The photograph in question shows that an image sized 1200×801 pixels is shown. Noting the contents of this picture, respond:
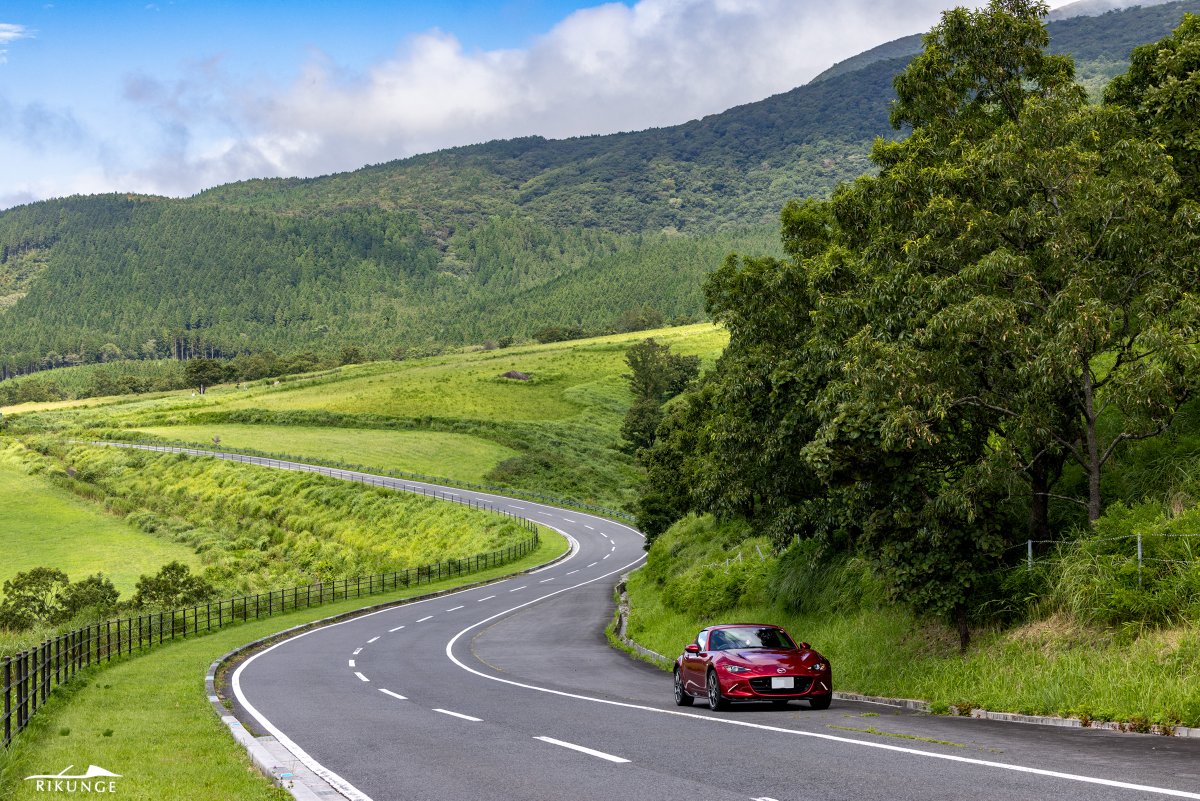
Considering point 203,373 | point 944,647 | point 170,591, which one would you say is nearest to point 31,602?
point 170,591

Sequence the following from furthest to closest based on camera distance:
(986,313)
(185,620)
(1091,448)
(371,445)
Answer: (371,445)
(185,620)
(1091,448)
(986,313)

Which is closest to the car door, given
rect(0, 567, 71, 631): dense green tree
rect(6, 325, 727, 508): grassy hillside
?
rect(0, 567, 71, 631): dense green tree

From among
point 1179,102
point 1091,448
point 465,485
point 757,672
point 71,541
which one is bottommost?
point 71,541

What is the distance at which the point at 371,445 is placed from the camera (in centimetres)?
10544

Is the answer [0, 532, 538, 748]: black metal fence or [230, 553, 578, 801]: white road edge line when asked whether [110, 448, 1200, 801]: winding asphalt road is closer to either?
[230, 553, 578, 801]: white road edge line

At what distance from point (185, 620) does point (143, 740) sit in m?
25.4

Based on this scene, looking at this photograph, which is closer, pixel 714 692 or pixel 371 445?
pixel 714 692

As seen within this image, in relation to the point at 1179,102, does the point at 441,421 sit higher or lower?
lower

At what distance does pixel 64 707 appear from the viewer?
21016mm

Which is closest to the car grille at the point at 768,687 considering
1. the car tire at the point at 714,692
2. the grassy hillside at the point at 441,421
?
the car tire at the point at 714,692

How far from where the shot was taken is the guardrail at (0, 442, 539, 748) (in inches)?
669

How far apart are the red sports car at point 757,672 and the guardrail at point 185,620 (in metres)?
10.7

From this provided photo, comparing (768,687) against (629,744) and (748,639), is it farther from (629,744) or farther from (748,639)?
(629,744)

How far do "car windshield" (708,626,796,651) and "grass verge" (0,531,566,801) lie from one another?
27.9 feet
